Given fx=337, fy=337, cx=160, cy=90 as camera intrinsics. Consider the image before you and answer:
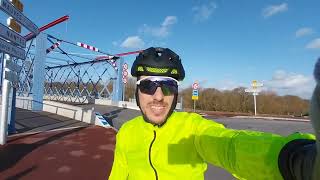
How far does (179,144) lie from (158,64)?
65 cm

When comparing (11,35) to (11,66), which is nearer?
(11,35)

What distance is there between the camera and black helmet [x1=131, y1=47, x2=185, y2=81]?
238 cm

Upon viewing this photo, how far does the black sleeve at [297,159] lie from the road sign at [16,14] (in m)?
10.3

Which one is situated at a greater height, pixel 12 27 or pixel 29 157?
pixel 12 27

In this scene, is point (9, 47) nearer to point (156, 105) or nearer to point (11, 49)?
point (11, 49)

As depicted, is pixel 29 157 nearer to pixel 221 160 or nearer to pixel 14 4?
pixel 14 4

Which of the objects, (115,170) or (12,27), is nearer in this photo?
(115,170)

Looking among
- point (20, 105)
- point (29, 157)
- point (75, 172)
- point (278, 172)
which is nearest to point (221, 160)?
point (278, 172)

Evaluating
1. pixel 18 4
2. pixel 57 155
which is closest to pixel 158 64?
pixel 57 155

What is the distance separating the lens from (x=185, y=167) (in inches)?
77.2

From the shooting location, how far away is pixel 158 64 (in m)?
2.38

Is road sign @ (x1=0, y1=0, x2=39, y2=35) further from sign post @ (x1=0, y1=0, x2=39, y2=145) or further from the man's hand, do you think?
the man's hand

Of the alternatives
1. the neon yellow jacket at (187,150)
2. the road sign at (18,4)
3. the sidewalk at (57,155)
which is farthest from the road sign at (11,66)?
the neon yellow jacket at (187,150)

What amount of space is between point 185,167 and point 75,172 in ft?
19.9
